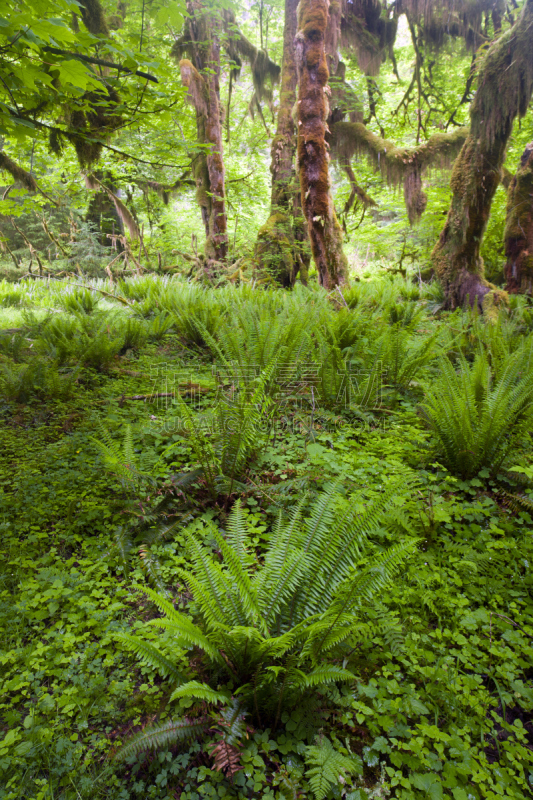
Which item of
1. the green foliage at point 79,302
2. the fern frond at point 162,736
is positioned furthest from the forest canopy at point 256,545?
the green foliage at point 79,302

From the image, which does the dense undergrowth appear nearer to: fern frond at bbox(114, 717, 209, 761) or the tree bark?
fern frond at bbox(114, 717, 209, 761)

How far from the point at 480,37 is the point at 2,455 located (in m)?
8.67

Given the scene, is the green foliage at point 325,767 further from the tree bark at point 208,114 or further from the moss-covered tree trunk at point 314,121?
the tree bark at point 208,114

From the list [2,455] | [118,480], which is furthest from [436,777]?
[2,455]

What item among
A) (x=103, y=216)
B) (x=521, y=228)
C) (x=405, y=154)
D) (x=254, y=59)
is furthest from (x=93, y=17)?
(x=103, y=216)

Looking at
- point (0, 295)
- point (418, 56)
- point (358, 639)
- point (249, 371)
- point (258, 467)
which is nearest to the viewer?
point (358, 639)

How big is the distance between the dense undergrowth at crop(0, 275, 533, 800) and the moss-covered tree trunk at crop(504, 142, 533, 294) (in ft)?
14.3

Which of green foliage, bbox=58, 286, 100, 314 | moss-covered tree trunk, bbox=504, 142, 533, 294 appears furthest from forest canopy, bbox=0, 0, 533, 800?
moss-covered tree trunk, bbox=504, 142, 533, 294

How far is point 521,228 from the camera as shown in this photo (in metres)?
5.51

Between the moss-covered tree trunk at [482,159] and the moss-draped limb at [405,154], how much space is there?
4.04ft

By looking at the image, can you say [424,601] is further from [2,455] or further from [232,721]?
[2,455]

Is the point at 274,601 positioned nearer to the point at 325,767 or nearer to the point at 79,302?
the point at 325,767

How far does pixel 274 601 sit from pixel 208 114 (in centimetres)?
873

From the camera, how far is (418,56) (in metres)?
6.34
